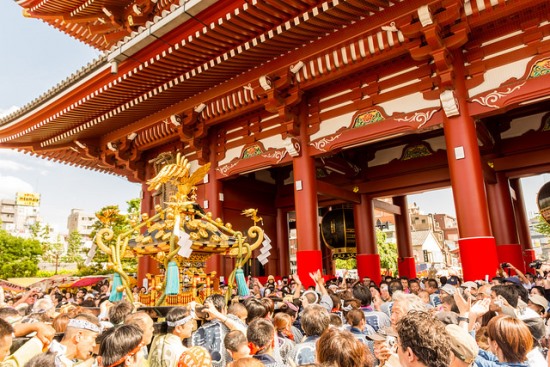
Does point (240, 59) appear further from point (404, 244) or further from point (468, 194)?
point (404, 244)

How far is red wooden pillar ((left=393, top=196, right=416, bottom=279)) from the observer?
1511 centimetres

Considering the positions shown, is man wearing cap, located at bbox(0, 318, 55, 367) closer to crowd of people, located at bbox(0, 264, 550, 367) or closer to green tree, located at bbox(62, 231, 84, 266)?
crowd of people, located at bbox(0, 264, 550, 367)

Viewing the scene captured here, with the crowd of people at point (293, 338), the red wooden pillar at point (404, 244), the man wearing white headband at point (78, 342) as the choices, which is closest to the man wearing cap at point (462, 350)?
the crowd of people at point (293, 338)

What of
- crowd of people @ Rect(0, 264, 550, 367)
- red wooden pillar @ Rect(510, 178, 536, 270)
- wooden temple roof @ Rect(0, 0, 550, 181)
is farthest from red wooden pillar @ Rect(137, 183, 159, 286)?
red wooden pillar @ Rect(510, 178, 536, 270)

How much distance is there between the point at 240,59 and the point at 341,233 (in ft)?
26.4

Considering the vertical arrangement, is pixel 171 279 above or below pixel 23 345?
above

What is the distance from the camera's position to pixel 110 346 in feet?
7.56

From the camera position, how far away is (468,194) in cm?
737

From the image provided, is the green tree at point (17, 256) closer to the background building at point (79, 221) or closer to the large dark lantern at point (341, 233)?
the large dark lantern at point (341, 233)

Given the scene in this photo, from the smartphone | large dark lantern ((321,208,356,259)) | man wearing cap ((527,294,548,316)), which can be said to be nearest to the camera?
the smartphone

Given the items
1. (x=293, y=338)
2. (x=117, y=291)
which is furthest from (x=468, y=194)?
(x=117, y=291)

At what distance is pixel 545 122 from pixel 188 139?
419 inches

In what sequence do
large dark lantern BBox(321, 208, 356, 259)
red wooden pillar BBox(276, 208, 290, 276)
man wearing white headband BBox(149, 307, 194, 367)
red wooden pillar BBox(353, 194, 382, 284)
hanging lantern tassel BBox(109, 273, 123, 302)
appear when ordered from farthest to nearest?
1. red wooden pillar BBox(276, 208, 290, 276)
2. large dark lantern BBox(321, 208, 356, 259)
3. red wooden pillar BBox(353, 194, 382, 284)
4. hanging lantern tassel BBox(109, 273, 123, 302)
5. man wearing white headband BBox(149, 307, 194, 367)

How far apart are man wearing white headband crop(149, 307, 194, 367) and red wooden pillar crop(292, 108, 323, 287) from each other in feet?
20.2
